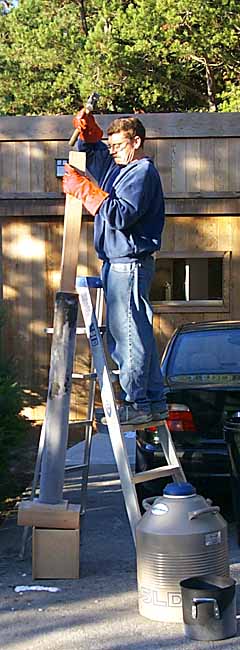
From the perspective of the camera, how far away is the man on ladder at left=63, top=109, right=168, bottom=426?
5.03m

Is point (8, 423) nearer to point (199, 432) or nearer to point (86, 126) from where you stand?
point (199, 432)

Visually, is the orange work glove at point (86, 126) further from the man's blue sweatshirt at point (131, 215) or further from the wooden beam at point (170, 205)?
the wooden beam at point (170, 205)

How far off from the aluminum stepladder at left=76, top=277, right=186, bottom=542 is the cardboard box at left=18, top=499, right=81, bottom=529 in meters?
0.34

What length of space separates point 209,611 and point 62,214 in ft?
27.2

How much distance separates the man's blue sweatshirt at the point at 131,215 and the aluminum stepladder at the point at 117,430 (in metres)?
0.32

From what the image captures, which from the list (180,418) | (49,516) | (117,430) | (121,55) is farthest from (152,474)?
(121,55)

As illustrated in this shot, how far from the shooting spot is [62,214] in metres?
11.9

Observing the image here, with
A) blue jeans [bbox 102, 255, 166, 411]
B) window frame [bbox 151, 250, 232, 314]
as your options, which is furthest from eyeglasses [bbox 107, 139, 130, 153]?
window frame [bbox 151, 250, 232, 314]

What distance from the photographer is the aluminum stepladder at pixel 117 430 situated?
5.00 meters

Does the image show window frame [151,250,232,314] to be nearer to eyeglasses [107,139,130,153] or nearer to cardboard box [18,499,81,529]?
eyeglasses [107,139,130,153]

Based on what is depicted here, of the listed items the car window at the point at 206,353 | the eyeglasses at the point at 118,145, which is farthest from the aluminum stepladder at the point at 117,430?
the car window at the point at 206,353

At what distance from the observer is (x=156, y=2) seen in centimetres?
2438

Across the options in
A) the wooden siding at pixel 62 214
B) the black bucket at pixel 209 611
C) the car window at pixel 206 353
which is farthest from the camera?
the wooden siding at pixel 62 214

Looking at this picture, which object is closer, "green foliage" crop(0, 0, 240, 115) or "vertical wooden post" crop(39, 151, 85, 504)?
"vertical wooden post" crop(39, 151, 85, 504)
